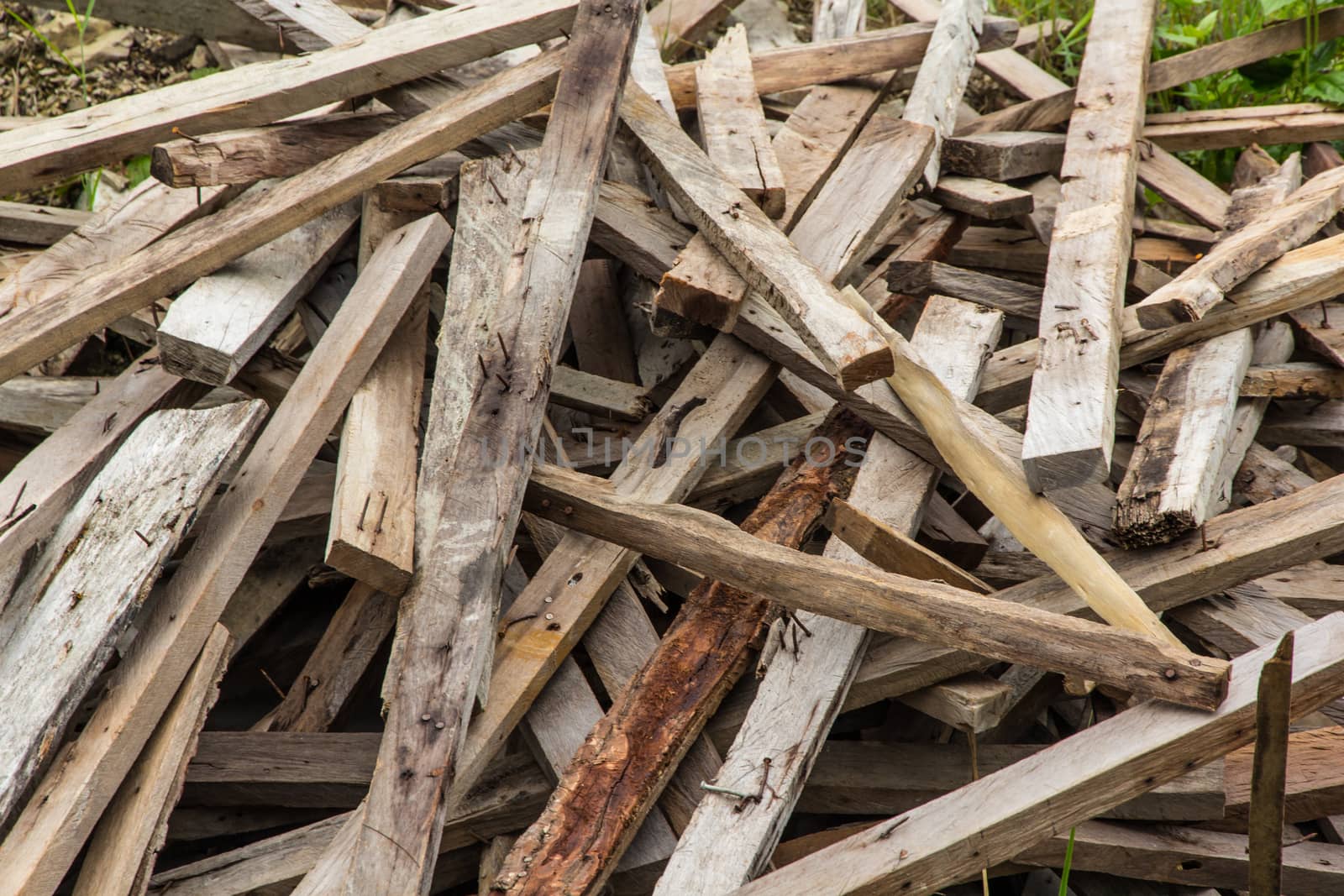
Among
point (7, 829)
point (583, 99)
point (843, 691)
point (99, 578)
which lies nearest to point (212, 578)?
point (99, 578)

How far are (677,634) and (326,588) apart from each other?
1311mm

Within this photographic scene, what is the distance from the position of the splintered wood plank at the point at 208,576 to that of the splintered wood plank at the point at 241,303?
0.54 feet

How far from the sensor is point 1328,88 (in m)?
4.12

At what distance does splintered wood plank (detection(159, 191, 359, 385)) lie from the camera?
102 inches

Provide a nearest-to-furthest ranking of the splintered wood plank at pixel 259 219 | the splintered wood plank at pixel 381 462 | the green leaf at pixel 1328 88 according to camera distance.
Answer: the splintered wood plank at pixel 381 462 → the splintered wood plank at pixel 259 219 → the green leaf at pixel 1328 88

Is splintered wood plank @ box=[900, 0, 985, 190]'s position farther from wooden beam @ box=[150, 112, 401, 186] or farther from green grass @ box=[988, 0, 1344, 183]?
wooden beam @ box=[150, 112, 401, 186]

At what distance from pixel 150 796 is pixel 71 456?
3.15 ft

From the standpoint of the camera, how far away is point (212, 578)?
2344mm

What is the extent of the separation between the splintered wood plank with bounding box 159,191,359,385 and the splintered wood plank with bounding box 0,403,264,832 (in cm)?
16

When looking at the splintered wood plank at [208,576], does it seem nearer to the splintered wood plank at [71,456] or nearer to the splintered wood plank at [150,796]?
the splintered wood plank at [150,796]

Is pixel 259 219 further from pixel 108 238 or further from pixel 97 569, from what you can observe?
pixel 97 569

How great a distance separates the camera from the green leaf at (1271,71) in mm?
4258

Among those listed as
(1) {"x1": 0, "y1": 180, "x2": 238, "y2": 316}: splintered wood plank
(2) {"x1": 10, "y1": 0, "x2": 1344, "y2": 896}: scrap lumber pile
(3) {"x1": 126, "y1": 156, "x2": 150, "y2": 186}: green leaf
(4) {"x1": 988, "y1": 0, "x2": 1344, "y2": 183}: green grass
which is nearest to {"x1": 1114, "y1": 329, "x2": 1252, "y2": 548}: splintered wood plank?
(2) {"x1": 10, "y1": 0, "x2": 1344, "y2": 896}: scrap lumber pile

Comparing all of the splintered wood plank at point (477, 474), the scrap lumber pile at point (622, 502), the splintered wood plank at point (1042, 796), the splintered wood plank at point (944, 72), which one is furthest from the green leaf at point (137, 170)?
the splintered wood plank at point (1042, 796)
